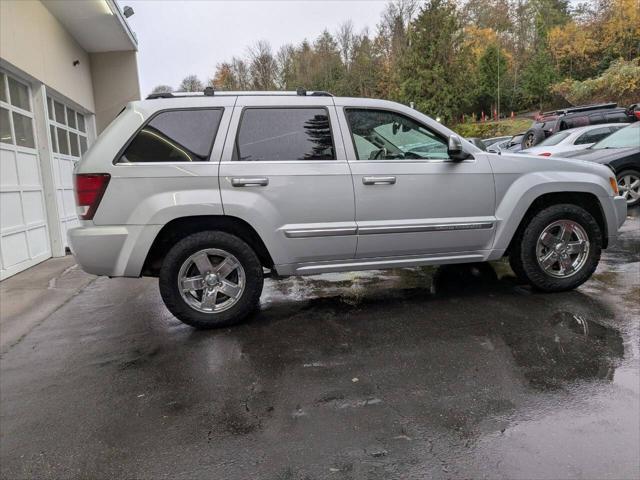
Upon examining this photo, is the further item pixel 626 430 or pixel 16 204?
pixel 16 204

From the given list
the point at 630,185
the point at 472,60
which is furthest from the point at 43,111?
the point at 472,60

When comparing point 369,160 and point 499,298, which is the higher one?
point 369,160

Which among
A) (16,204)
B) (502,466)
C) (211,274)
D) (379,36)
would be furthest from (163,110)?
(379,36)

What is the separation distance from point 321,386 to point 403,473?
956 mm

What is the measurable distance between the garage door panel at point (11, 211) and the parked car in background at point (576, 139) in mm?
10344

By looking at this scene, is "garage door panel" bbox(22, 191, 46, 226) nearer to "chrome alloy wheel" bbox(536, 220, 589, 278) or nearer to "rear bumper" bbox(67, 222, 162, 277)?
"rear bumper" bbox(67, 222, 162, 277)

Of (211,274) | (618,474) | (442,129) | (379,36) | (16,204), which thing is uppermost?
(379,36)

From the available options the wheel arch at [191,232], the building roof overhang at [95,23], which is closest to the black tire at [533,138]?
the building roof overhang at [95,23]

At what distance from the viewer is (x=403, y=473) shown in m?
2.23

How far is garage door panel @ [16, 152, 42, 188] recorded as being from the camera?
7.58 m

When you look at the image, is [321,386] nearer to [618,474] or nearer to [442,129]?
[618,474]

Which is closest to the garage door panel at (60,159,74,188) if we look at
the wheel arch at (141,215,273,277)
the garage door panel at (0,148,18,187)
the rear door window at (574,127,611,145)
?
the garage door panel at (0,148,18,187)

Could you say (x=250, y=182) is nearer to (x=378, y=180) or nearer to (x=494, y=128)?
(x=378, y=180)

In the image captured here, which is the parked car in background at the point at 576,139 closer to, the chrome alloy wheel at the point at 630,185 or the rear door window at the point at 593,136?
the rear door window at the point at 593,136
